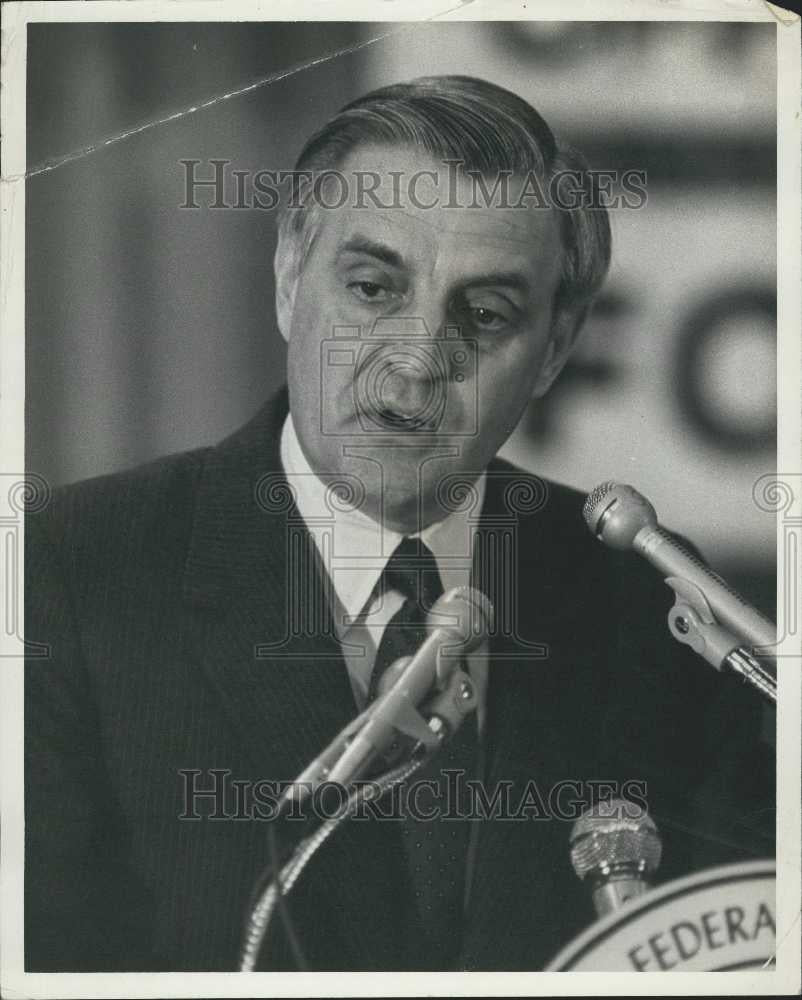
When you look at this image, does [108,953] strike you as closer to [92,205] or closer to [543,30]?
[92,205]

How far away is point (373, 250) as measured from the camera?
1.62m

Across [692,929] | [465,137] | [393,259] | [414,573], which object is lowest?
[692,929]

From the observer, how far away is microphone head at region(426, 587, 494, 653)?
162 cm

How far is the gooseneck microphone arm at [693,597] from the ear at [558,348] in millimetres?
164

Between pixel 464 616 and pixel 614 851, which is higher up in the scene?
pixel 464 616

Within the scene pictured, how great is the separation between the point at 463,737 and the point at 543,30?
3.20 feet

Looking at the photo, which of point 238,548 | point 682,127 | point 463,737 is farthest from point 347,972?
point 682,127

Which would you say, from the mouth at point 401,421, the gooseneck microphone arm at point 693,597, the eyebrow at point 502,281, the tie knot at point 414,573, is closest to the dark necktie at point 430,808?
the tie knot at point 414,573

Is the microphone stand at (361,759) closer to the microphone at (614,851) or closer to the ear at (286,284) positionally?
the microphone at (614,851)

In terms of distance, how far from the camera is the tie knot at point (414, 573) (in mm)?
1630

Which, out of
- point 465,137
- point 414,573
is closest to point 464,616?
point 414,573

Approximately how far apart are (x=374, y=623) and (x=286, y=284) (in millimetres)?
470

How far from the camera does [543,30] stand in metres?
1.69

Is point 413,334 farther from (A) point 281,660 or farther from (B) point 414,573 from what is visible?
(A) point 281,660
